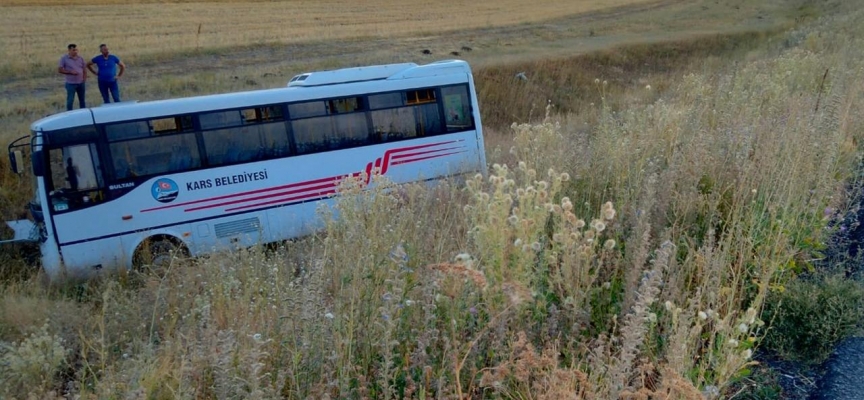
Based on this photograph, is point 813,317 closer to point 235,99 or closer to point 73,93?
point 235,99

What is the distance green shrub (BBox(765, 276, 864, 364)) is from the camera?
13.4ft

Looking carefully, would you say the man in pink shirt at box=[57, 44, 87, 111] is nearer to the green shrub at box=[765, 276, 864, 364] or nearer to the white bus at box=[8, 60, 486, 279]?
the white bus at box=[8, 60, 486, 279]

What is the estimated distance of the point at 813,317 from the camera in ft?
13.9

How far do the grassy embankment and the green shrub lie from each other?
14 cm

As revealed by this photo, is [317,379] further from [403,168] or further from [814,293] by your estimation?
[403,168]

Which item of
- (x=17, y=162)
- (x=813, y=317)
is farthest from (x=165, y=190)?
(x=813, y=317)

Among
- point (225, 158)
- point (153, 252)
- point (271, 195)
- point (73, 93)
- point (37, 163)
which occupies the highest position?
point (73, 93)

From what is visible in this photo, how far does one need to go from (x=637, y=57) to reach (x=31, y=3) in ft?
116

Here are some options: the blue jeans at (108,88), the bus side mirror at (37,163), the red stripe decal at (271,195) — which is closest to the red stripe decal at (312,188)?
the red stripe decal at (271,195)

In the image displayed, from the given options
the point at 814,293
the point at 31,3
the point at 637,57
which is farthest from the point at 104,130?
the point at 31,3

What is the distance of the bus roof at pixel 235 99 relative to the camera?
1077 cm

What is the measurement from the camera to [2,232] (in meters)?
13.6

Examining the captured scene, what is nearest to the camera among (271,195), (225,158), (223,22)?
(225,158)

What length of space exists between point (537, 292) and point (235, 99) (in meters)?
9.35
